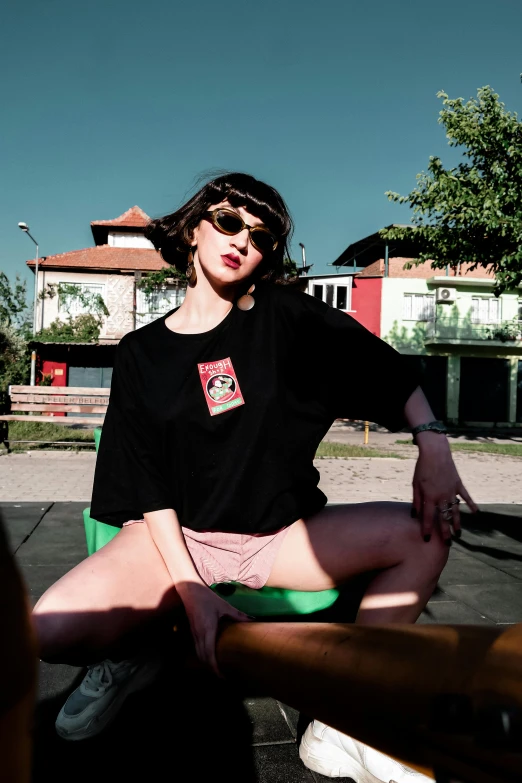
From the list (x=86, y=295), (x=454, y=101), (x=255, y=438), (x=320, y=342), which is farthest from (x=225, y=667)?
(x=86, y=295)

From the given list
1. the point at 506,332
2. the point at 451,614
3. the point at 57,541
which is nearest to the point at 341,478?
the point at 57,541

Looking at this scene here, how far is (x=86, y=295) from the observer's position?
26.4 m

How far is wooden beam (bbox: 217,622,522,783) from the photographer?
414 mm

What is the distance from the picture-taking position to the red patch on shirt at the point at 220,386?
168 centimetres

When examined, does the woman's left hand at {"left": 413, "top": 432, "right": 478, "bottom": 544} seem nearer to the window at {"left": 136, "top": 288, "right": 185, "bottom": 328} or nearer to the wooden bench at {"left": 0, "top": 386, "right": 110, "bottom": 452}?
the wooden bench at {"left": 0, "top": 386, "right": 110, "bottom": 452}

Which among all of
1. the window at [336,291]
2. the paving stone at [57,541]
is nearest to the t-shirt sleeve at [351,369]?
the paving stone at [57,541]

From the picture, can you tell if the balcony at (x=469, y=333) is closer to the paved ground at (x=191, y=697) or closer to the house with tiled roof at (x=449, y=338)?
the house with tiled roof at (x=449, y=338)

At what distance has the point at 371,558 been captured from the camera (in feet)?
5.00

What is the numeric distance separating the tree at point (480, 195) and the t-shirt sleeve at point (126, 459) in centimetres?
1454

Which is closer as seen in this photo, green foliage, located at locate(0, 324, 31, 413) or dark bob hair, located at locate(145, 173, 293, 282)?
dark bob hair, located at locate(145, 173, 293, 282)

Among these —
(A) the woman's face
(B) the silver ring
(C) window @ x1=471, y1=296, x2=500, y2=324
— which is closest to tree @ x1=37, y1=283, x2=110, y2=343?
(C) window @ x1=471, y1=296, x2=500, y2=324

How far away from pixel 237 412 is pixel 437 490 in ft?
1.91

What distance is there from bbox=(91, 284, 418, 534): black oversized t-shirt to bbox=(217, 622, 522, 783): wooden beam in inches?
41.3

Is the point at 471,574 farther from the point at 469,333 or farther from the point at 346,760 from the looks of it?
the point at 469,333
